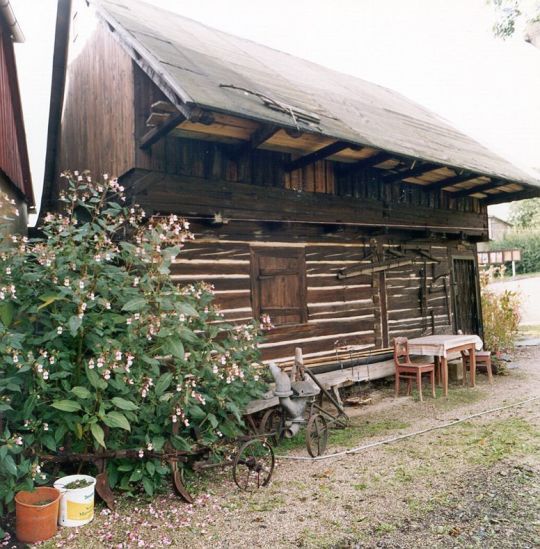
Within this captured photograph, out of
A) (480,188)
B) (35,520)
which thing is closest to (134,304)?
(35,520)

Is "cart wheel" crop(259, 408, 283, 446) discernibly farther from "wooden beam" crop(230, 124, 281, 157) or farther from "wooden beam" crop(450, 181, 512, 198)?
"wooden beam" crop(450, 181, 512, 198)

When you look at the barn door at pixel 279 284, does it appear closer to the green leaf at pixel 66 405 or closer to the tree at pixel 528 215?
the green leaf at pixel 66 405

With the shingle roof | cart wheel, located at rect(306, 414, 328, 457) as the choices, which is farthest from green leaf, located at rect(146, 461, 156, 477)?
the shingle roof

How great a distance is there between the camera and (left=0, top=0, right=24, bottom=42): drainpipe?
7525 mm

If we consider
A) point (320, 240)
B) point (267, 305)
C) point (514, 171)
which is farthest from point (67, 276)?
point (514, 171)

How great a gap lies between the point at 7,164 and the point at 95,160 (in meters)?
1.85

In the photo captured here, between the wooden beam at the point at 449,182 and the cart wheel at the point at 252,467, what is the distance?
20.2 feet

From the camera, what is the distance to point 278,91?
6855 mm

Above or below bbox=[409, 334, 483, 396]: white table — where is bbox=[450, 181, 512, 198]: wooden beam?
above

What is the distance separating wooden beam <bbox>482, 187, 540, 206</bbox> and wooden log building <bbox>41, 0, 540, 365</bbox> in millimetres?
39

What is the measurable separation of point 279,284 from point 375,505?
3963 mm

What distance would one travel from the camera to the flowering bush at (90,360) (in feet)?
11.8

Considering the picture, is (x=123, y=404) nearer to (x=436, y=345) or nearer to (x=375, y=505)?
(x=375, y=505)

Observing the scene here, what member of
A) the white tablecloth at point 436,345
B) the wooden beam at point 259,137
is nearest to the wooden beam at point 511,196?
the white tablecloth at point 436,345
